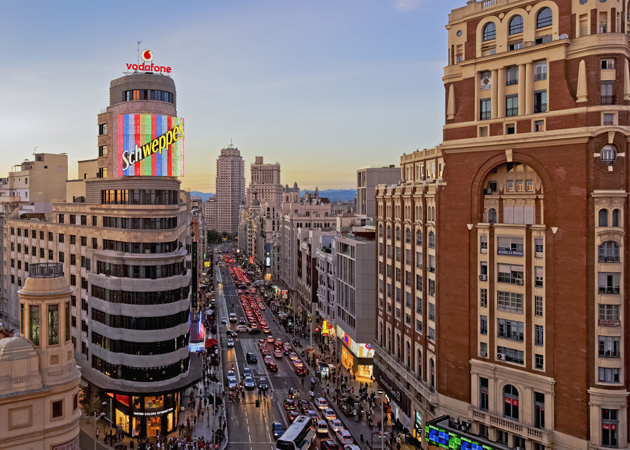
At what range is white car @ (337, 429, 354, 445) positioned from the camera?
60.2 meters

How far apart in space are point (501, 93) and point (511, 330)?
70.2ft

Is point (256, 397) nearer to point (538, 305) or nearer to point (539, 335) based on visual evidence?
point (539, 335)

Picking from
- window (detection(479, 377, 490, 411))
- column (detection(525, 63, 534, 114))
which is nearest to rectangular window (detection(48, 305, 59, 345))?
window (detection(479, 377, 490, 411))

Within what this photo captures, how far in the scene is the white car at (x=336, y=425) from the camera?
2492 inches

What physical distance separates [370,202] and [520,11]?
74.2 meters

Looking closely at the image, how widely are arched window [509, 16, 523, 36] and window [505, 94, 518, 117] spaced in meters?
5.88

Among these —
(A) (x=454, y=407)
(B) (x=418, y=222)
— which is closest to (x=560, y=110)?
(B) (x=418, y=222)

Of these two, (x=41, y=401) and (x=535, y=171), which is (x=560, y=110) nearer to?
(x=535, y=171)

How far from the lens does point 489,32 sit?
51.4m

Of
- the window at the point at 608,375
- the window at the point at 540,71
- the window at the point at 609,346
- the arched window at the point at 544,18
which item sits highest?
the arched window at the point at 544,18

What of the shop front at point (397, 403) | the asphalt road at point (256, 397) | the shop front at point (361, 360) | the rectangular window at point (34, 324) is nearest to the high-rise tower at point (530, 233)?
the shop front at point (397, 403)

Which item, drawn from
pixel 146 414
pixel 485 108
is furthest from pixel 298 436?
pixel 485 108

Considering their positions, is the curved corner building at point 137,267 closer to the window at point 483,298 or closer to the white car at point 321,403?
the white car at point 321,403

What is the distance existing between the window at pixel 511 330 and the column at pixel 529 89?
61.2ft
